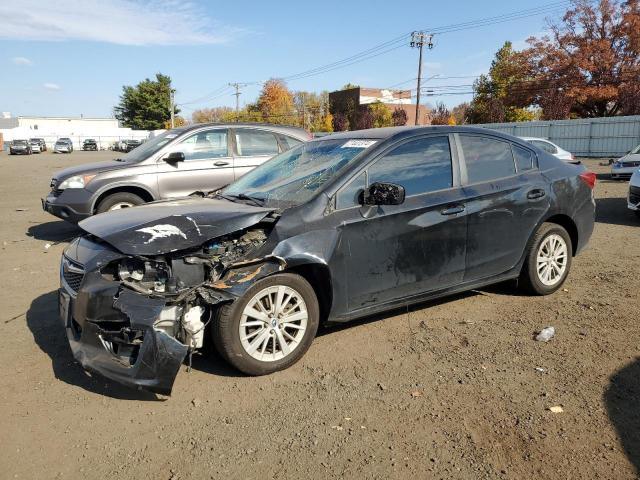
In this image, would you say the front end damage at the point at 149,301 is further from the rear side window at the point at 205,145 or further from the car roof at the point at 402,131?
the rear side window at the point at 205,145

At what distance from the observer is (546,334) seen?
430 centimetres

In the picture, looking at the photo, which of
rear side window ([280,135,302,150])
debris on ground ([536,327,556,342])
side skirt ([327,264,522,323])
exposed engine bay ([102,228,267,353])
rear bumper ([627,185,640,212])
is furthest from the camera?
rear bumper ([627,185,640,212])

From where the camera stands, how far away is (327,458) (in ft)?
9.12

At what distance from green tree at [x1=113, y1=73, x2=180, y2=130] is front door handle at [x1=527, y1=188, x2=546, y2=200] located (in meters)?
92.5

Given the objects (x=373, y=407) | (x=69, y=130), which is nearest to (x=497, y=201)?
(x=373, y=407)

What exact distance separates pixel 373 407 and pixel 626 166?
50.7ft

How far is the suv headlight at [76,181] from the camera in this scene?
7766 millimetres

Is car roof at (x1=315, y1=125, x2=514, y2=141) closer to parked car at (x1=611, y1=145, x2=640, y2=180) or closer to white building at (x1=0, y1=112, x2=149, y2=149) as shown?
parked car at (x1=611, y1=145, x2=640, y2=180)

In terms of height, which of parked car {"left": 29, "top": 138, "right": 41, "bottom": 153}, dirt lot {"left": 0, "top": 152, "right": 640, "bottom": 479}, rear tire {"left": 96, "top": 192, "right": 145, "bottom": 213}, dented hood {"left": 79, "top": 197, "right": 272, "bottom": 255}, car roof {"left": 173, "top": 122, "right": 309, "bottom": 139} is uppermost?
parked car {"left": 29, "top": 138, "right": 41, "bottom": 153}

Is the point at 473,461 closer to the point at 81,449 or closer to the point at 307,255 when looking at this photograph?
the point at 307,255

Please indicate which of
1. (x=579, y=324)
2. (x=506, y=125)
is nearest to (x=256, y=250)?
(x=579, y=324)

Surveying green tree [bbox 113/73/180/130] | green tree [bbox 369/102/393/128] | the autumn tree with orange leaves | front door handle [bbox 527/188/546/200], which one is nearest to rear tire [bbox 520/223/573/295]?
front door handle [bbox 527/188/546/200]

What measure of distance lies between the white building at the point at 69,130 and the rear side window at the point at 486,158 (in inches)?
2970

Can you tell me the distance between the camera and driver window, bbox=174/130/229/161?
8.18m
